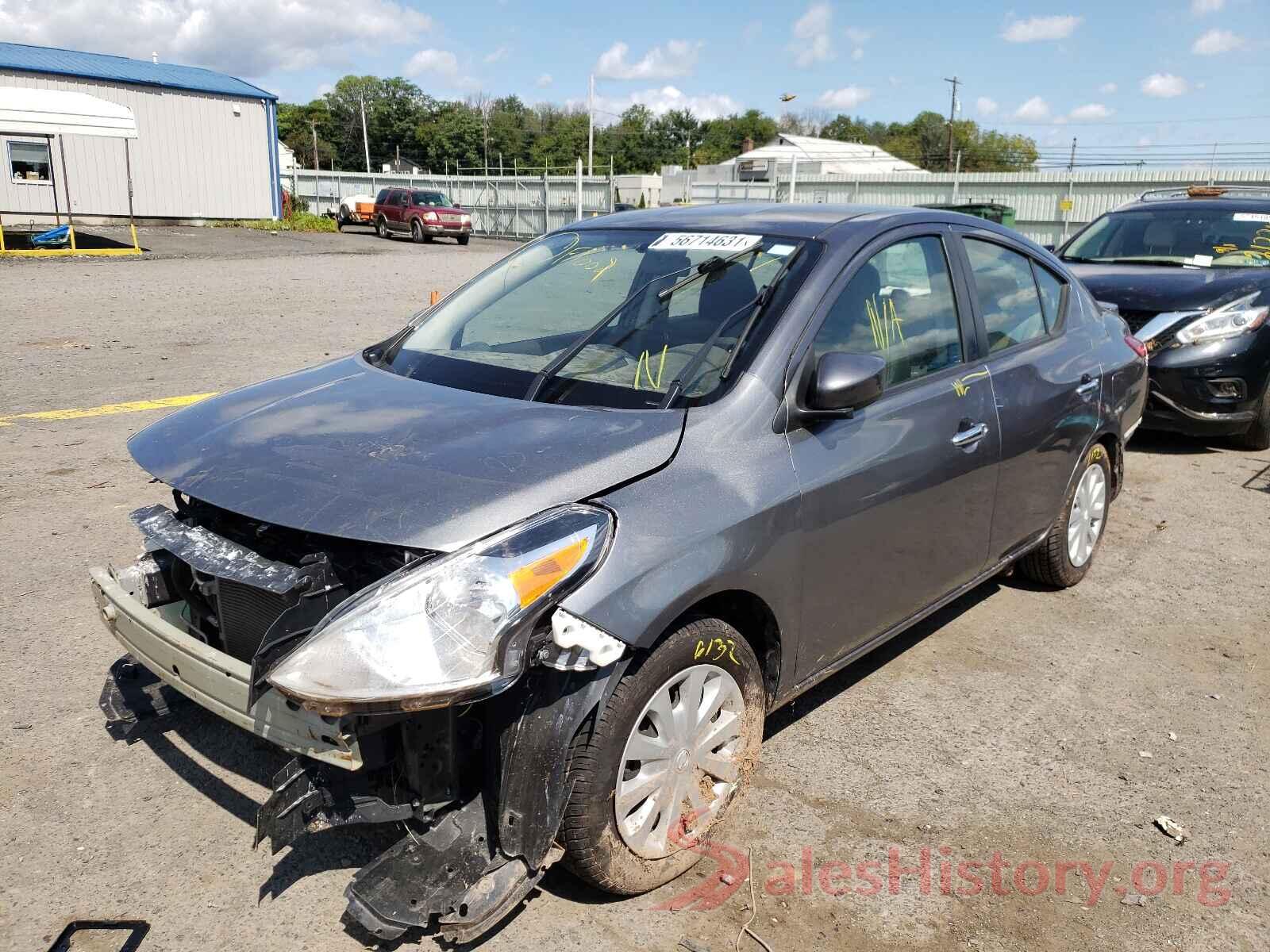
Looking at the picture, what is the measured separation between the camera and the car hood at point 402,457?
8.07 ft

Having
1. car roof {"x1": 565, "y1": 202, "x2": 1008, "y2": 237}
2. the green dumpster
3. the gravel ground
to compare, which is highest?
the green dumpster

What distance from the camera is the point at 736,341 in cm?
316

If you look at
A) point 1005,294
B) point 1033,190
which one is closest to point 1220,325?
point 1005,294

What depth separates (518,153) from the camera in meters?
103

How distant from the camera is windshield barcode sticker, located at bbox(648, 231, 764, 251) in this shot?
11.8 ft

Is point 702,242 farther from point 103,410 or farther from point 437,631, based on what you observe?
point 103,410

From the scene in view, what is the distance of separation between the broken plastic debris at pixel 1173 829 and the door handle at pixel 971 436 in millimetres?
1390

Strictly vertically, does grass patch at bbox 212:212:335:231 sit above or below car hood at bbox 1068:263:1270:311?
above

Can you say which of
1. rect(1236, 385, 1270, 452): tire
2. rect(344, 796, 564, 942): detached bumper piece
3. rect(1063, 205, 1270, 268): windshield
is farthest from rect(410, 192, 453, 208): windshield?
rect(344, 796, 564, 942): detached bumper piece

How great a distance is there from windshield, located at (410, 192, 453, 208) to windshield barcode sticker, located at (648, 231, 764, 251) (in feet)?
103

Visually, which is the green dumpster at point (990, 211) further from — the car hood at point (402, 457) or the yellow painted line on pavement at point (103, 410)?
the car hood at point (402, 457)

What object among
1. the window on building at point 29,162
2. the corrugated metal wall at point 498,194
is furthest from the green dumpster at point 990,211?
the window on building at point 29,162

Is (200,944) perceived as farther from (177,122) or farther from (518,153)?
(518,153)

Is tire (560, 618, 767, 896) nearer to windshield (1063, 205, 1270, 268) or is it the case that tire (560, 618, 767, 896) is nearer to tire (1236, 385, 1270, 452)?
tire (1236, 385, 1270, 452)
